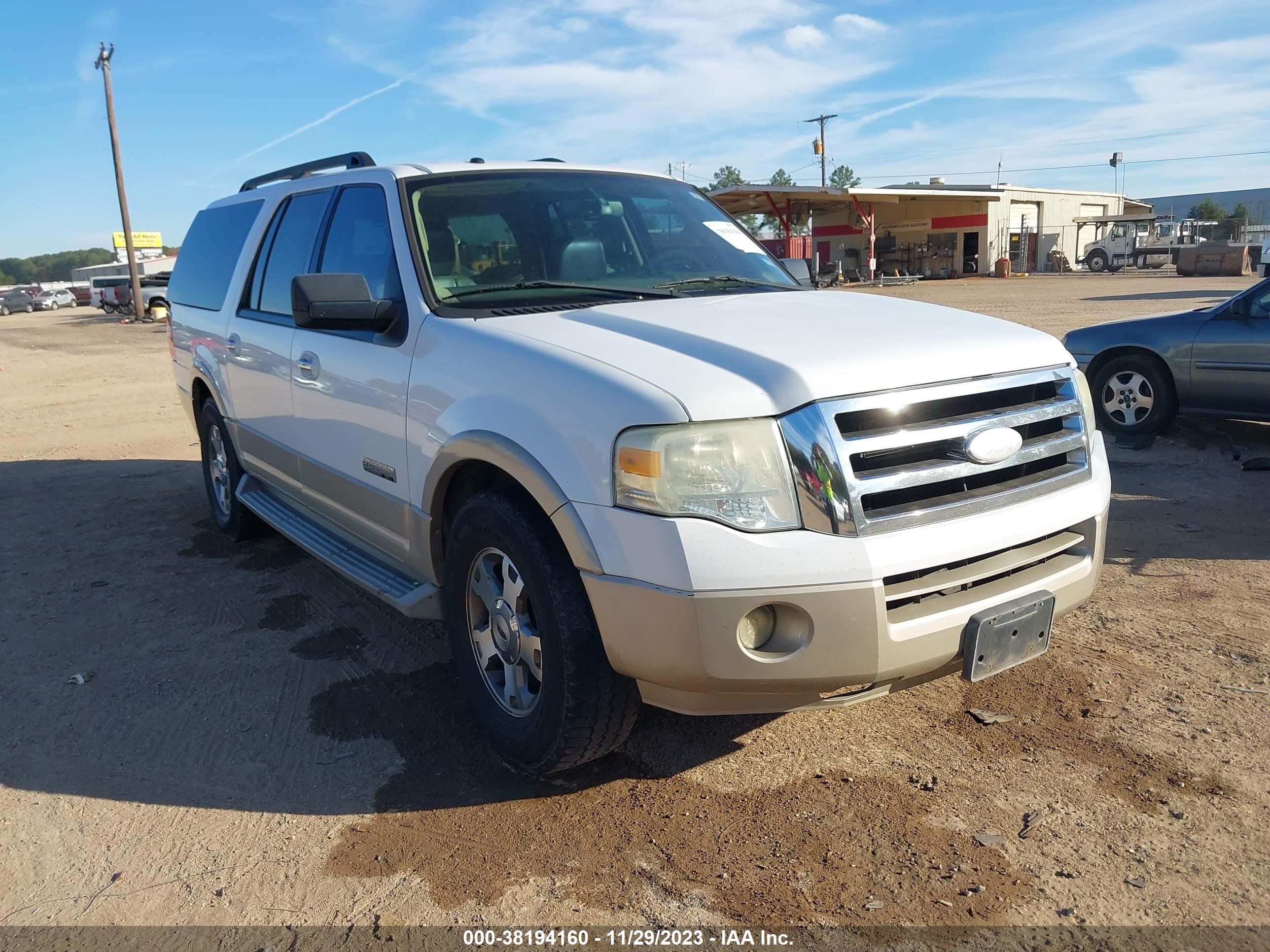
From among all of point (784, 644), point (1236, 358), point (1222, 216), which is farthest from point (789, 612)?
point (1222, 216)

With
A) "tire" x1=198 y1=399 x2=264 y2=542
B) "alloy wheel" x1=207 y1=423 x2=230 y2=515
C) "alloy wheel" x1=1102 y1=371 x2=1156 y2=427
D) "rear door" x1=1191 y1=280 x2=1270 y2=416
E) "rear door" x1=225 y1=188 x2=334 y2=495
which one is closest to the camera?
"rear door" x1=225 y1=188 x2=334 y2=495

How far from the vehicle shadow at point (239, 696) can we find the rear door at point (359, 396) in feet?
1.92

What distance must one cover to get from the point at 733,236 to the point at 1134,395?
16.6 ft

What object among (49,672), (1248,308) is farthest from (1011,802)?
(1248,308)

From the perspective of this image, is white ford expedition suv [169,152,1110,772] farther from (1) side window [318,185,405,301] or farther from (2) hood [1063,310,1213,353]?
(2) hood [1063,310,1213,353]

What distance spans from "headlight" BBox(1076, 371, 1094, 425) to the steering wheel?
5.15ft

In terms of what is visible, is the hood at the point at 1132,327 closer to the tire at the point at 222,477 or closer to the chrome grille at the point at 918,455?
the chrome grille at the point at 918,455

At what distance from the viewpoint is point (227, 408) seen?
547 centimetres

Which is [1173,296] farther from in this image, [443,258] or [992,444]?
[443,258]

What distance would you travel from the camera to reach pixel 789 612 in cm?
252

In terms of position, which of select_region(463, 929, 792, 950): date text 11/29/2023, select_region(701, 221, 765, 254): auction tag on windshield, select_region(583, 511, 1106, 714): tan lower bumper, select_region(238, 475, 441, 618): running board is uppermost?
select_region(701, 221, 765, 254): auction tag on windshield

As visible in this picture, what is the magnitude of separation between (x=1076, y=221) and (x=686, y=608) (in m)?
48.3

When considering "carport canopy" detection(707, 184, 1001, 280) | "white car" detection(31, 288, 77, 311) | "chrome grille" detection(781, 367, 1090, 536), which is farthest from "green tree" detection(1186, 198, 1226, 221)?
"chrome grille" detection(781, 367, 1090, 536)

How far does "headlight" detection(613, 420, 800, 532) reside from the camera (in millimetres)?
2492
